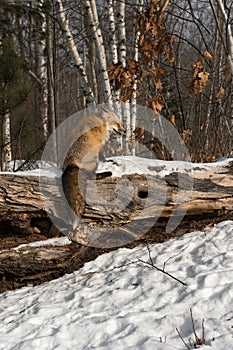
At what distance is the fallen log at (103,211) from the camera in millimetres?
3863

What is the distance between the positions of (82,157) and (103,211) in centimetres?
68

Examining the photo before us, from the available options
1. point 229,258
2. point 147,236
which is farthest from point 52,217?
point 229,258

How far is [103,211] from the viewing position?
3.96 metres

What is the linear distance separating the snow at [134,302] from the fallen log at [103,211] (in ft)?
0.53

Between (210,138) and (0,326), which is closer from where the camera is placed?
(0,326)

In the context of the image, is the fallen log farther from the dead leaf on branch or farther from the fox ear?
the fox ear

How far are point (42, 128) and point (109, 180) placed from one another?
9341 mm

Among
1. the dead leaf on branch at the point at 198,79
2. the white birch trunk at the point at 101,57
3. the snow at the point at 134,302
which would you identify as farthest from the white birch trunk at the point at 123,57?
the snow at the point at 134,302

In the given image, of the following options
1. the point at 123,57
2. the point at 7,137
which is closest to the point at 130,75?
the point at 123,57

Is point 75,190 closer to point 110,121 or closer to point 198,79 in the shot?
point 110,121

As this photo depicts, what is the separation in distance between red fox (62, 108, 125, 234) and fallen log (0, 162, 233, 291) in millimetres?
111

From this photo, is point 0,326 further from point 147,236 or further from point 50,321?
point 147,236

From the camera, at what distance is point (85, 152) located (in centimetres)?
426

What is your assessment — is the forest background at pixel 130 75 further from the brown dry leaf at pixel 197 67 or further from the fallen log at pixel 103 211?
the fallen log at pixel 103 211
